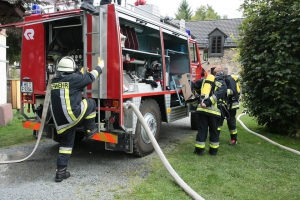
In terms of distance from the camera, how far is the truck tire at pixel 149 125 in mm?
Answer: 4492

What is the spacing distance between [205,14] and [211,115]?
183 feet

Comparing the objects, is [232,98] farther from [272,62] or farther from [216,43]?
[216,43]

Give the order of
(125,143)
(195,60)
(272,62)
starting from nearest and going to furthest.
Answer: (125,143) < (272,62) < (195,60)

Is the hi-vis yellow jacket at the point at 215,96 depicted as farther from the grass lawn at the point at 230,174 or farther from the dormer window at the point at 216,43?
the dormer window at the point at 216,43

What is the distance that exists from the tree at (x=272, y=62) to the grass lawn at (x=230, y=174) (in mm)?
1012

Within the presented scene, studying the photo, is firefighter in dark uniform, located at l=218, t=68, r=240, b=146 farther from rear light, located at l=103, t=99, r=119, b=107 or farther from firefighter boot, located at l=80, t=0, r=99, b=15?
firefighter boot, located at l=80, t=0, r=99, b=15

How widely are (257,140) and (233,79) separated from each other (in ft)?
5.33

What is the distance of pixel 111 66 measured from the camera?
13.4ft

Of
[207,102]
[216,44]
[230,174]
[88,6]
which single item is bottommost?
[230,174]

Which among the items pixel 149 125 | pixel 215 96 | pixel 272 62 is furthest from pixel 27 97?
pixel 272 62

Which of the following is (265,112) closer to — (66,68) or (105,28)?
(105,28)

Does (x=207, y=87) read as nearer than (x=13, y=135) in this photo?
Yes

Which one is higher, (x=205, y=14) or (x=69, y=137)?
(x=205, y=14)

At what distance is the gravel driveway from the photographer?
3355 millimetres
